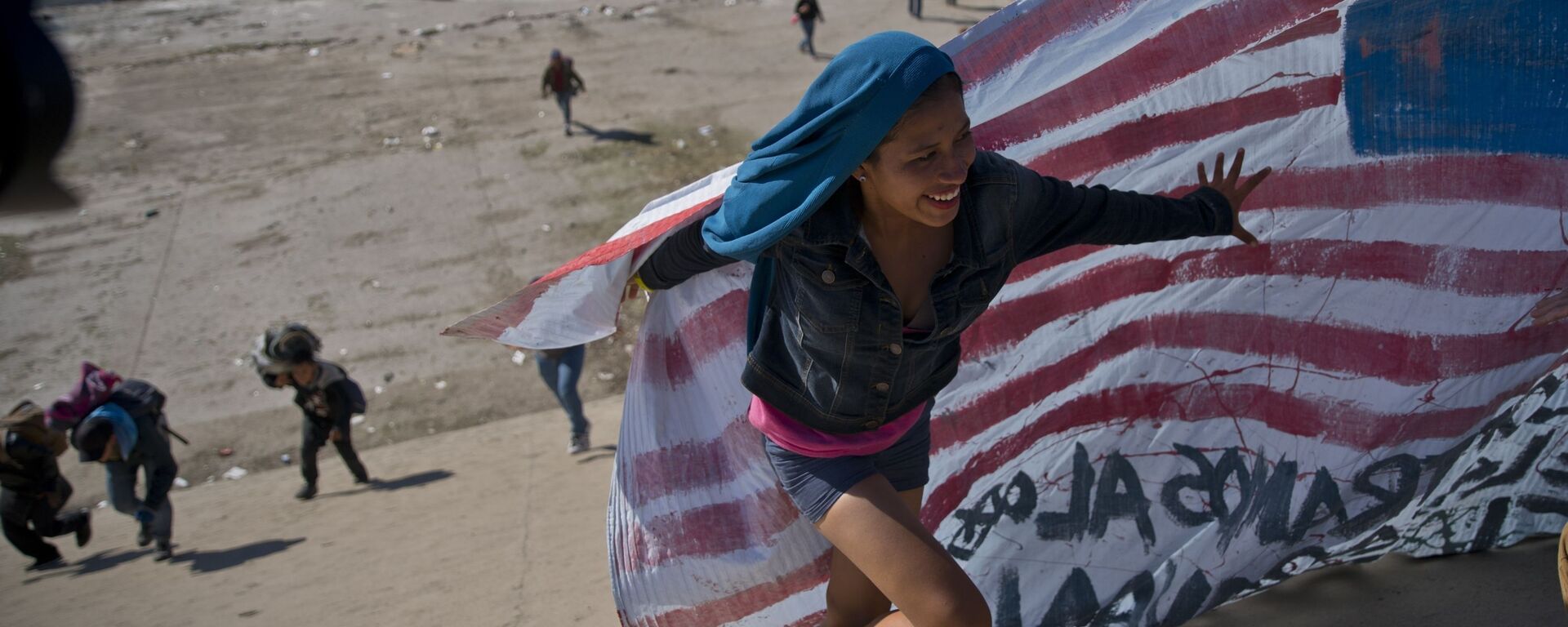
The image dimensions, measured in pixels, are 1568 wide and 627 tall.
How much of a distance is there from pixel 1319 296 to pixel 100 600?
572 centimetres

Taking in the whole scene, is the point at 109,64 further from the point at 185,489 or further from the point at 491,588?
the point at 491,588

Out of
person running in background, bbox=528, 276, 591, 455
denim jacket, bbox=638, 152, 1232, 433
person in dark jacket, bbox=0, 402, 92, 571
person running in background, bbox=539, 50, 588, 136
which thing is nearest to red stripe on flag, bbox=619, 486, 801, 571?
denim jacket, bbox=638, 152, 1232, 433

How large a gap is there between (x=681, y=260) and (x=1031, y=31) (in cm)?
105

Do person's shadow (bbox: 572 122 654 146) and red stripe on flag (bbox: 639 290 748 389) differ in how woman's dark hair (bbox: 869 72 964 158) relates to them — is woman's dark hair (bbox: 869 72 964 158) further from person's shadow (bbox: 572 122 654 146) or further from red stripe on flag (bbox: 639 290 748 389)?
person's shadow (bbox: 572 122 654 146)

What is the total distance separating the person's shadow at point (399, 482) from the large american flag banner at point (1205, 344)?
13.8ft

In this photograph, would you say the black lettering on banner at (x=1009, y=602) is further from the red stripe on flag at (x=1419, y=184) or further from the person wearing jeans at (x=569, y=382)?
the person wearing jeans at (x=569, y=382)

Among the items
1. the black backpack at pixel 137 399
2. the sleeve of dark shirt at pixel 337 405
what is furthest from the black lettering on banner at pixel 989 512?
the black backpack at pixel 137 399

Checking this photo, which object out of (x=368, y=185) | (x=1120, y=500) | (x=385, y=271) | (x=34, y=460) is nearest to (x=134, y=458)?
(x=34, y=460)

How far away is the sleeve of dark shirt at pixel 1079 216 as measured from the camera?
253 centimetres

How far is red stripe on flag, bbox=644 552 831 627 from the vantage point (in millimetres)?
3135

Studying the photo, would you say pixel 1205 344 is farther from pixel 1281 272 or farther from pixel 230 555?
pixel 230 555

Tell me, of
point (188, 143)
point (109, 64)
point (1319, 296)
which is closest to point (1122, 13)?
point (1319, 296)

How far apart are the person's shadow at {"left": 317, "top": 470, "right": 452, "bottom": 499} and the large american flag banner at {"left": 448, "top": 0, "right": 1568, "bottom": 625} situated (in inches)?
166

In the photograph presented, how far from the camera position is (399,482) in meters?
7.14
